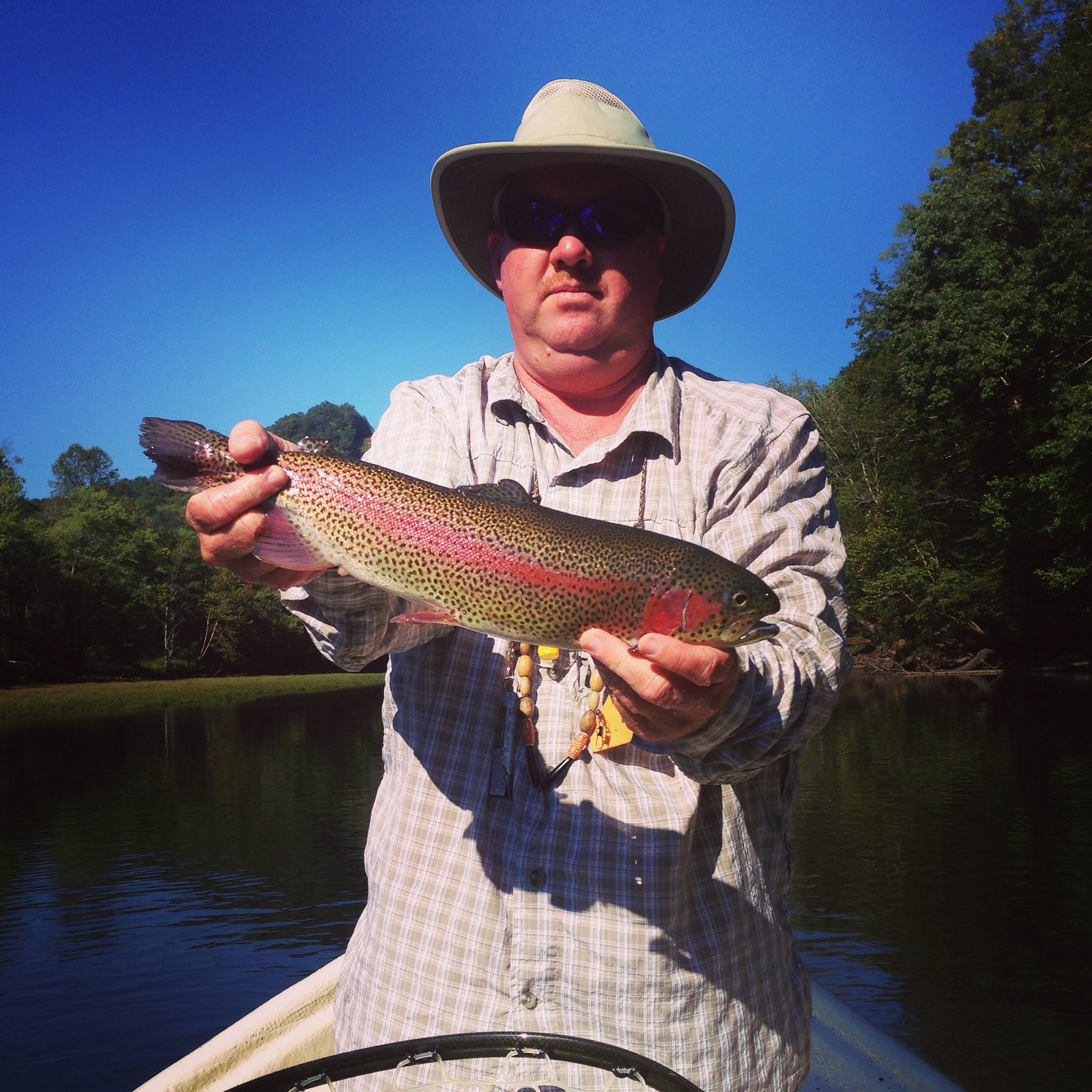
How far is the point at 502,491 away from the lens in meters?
3.22

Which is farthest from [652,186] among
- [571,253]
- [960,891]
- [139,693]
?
[139,693]

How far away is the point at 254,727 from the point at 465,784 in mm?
45679

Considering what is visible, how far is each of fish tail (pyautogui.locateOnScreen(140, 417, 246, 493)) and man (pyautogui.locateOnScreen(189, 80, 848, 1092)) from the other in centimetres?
15

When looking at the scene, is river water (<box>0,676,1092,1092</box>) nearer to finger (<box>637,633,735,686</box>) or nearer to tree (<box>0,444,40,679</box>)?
finger (<box>637,633,735,686</box>)

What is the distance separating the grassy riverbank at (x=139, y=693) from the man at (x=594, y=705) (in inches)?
2226

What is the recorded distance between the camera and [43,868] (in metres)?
20.7

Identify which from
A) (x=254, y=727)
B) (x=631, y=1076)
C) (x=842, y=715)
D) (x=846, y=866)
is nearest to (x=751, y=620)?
(x=631, y=1076)

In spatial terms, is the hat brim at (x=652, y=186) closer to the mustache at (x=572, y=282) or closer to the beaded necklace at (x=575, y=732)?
the mustache at (x=572, y=282)

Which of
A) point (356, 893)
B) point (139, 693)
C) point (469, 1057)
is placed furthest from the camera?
point (139, 693)

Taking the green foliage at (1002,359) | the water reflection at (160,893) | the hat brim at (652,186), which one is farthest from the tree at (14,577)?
the hat brim at (652,186)

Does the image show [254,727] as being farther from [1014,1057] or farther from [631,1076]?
[631,1076]

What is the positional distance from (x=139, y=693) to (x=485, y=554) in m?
70.9

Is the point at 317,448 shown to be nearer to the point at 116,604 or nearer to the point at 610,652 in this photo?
the point at 610,652

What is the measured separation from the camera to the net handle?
221 centimetres
